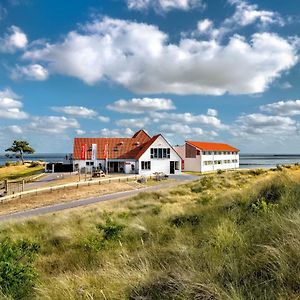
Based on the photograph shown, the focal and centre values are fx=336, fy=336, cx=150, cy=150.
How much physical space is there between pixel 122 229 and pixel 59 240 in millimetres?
2557

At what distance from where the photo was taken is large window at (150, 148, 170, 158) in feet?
201

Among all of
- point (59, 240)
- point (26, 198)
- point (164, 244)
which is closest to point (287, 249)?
point (164, 244)

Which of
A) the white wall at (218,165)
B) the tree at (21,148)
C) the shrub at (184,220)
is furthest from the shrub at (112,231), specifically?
the tree at (21,148)

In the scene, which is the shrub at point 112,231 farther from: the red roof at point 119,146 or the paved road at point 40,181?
the red roof at point 119,146

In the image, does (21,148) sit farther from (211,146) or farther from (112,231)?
(112,231)

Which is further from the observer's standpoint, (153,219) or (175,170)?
(175,170)

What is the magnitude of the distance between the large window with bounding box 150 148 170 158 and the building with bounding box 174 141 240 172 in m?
10.5

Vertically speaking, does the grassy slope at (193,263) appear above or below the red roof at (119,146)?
below

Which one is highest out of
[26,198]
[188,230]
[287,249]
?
[287,249]

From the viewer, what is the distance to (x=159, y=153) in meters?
61.6

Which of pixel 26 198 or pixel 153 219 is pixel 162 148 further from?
pixel 153 219

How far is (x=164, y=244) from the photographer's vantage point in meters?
8.11

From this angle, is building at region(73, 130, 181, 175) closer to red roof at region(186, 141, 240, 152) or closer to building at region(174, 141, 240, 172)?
building at region(174, 141, 240, 172)

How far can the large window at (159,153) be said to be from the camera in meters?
61.2
